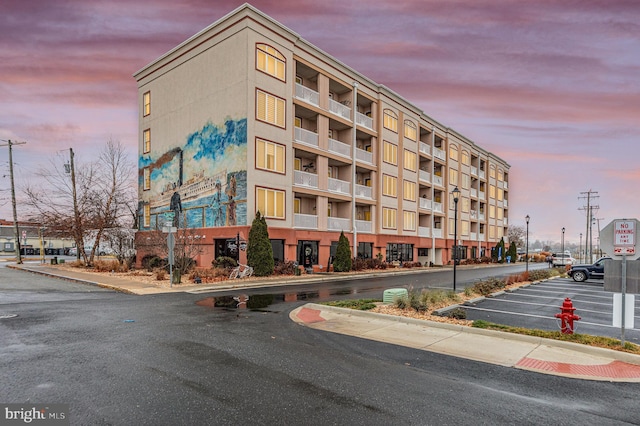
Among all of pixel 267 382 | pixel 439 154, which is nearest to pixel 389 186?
pixel 439 154

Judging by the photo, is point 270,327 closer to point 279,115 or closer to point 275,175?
point 275,175

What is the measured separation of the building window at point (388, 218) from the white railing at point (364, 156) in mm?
5264

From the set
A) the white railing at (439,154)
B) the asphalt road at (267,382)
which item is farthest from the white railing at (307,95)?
the asphalt road at (267,382)

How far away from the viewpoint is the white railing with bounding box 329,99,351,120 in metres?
33.3

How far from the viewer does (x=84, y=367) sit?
6.73 m

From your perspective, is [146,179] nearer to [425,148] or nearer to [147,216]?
[147,216]

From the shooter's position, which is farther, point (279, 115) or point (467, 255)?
point (467, 255)

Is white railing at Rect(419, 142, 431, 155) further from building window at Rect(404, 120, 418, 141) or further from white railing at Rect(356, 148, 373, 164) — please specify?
white railing at Rect(356, 148, 373, 164)

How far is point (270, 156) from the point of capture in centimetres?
2761

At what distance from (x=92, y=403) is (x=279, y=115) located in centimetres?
2523

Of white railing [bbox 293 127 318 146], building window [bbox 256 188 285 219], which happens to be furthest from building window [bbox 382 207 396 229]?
building window [bbox 256 188 285 219]

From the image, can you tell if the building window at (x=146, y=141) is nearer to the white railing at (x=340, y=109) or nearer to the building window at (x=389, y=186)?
the white railing at (x=340, y=109)

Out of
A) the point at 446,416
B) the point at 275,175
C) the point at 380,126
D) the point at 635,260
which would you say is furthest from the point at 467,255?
the point at 446,416

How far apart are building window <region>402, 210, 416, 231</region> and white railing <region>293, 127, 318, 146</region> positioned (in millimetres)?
15948
